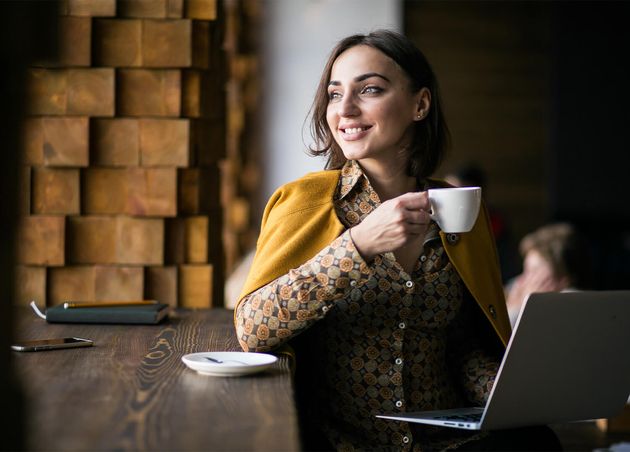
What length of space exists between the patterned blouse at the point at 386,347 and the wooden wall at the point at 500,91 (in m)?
4.92

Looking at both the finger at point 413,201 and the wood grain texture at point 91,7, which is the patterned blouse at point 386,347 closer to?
the finger at point 413,201

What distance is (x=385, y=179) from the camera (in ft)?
6.10

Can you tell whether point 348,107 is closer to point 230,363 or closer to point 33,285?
point 230,363

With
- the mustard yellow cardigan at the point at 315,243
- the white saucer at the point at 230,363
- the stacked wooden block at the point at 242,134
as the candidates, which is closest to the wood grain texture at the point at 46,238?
the mustard yellow cardigan at the point at 315,243

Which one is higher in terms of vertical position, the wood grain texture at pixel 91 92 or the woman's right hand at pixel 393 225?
the wood grain texture at pixel 91 92

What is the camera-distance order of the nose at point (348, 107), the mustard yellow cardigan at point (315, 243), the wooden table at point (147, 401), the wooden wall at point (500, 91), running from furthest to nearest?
the wooden wall at point (500, 91) → the nose at point (348, 107) → the mustard yellow cardigan at point (315, 243) → the wooden table at point (147, 401)

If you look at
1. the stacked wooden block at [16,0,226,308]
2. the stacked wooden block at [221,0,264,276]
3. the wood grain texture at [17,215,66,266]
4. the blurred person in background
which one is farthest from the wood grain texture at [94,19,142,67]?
the stacked wooden block at [221,0,264,276]

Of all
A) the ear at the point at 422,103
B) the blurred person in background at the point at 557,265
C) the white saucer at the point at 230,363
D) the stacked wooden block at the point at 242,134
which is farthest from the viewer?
the stacked wooden block at the point at 242,134

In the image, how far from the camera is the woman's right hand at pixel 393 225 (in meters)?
1.46

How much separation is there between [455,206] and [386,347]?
378mm

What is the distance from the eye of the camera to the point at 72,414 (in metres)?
1.08

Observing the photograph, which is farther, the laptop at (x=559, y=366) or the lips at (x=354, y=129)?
the lips at (x=354, y=129)

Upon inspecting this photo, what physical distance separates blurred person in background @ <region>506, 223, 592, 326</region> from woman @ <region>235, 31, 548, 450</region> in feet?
4.15

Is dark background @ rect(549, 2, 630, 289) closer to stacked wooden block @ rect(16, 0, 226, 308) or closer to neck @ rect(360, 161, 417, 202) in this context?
stacked wooden block @ rect(16, 0, 226, 308)
